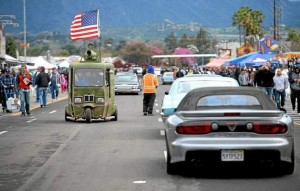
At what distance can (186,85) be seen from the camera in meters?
19.7

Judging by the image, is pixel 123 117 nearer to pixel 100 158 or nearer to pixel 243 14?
pixel 100 158

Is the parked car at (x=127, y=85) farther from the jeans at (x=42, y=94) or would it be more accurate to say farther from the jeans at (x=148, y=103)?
the jeans at (x=148, y=103)

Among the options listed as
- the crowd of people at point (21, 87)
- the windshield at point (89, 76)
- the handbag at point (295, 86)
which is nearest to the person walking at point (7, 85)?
the crowd of people at point (21, 87)

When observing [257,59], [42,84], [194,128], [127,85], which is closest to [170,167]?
[194,128]

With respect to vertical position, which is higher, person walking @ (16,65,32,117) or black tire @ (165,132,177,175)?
person walking @ (16,65,32,117)

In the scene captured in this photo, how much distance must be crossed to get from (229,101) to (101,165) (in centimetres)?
255

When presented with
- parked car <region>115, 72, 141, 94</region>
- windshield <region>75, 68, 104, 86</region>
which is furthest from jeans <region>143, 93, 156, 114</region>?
parked car <region>115, 72, 141, 94</region>

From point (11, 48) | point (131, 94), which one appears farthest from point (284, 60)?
point (11, 48)

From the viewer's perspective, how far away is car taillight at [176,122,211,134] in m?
11.9

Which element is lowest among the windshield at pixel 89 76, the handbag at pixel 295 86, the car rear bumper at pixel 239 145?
the car rear bumper at pixel 239 145

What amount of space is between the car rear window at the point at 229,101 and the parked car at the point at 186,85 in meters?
5.22

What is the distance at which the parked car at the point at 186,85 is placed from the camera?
1870cm

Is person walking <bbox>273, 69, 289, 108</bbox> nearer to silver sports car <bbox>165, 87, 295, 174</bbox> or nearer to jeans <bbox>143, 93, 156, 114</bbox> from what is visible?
jeans <bbox>143, 93, 156, 114</bbox>

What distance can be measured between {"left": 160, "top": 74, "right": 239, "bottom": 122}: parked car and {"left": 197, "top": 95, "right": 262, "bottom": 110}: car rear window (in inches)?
205
